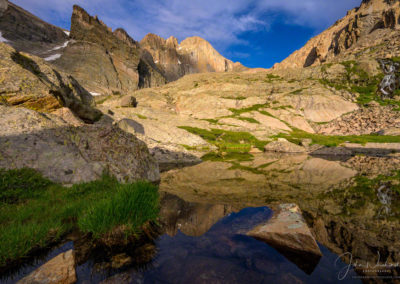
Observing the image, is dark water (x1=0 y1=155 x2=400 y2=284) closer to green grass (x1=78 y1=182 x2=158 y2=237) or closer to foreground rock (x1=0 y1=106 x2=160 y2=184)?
green grass (x1=78 y1=182 x2=158 y2=237)

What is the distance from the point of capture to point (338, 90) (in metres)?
91.0

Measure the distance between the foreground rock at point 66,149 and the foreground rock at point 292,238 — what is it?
8.28 meters

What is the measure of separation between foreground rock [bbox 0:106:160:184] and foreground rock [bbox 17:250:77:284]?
6234 millimetres

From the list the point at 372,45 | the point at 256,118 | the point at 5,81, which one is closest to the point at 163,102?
the point at 256,118

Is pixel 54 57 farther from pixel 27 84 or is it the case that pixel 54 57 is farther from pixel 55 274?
pixel 55 274

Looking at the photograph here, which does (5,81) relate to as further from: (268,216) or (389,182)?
(389,182)

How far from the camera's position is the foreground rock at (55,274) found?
3.60 m

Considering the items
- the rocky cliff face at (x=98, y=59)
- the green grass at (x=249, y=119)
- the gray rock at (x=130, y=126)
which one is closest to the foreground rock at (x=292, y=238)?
the gray rock at (x=130, y=126)

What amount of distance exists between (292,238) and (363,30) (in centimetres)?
20900

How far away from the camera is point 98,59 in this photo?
141250 millimetres

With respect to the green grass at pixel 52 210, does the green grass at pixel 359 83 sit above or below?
above

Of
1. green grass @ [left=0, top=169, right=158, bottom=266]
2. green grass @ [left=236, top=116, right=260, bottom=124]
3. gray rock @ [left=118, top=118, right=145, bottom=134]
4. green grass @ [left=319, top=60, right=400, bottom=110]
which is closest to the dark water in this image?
green grass @ [left=0, top=169, right=158, bottom=266]

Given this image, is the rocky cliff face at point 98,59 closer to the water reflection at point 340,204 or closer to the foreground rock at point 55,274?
the water reflection at point 340,204

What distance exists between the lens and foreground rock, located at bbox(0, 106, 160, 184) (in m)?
8.98
